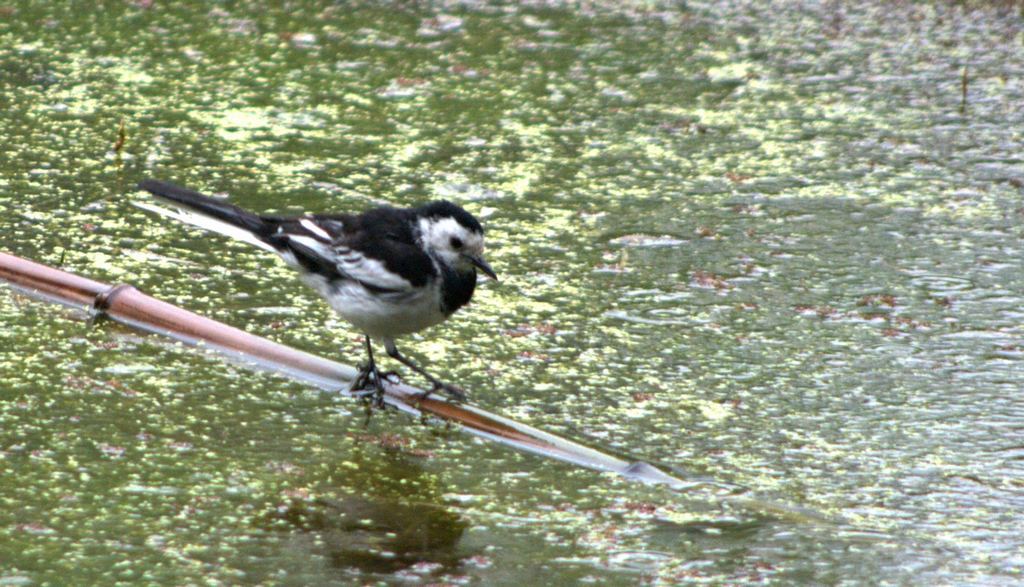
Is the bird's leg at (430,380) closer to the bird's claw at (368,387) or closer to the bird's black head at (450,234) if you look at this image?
the bird's claw at (368,387)

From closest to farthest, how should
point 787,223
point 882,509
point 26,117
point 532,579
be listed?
point 532,579 → point 882,509 → point 787,223 → point 26,117

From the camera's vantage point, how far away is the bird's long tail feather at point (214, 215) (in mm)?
4738

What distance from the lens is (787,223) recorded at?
20.1 feet

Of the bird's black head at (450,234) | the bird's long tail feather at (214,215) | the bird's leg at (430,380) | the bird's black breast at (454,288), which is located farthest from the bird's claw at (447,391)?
the bird's long tail feather at (214,215)

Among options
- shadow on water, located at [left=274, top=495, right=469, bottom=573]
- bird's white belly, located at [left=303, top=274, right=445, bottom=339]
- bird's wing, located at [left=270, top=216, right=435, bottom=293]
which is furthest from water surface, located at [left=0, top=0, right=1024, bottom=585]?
bird's wing, located at [left=270, top=216, right=435, bottom=293]

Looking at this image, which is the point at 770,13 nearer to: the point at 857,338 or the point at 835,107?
the point at 835,107

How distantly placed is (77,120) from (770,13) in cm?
412

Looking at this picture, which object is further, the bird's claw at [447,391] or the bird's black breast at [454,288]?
the bird's black breast at [454,288]

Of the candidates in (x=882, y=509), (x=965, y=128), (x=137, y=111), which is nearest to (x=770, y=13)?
(x=965, y=128)

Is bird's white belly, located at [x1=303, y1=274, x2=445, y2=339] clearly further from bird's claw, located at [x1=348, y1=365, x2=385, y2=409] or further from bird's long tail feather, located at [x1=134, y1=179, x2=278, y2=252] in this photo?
bird's long tail feather, located at [x1=134, y1=179, x2=278, y2=252]

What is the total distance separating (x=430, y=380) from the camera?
4.55 metres

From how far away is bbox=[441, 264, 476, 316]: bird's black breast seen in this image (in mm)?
4582

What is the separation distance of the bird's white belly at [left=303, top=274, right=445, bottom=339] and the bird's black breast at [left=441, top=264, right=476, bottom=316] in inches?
0.9

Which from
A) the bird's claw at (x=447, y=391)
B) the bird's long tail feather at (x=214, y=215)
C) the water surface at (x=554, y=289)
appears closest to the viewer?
the water surface at (x=554, y=289)
